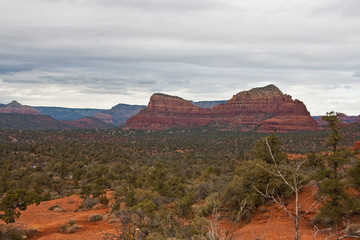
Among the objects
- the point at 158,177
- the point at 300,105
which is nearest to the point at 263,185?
the point at 158,177

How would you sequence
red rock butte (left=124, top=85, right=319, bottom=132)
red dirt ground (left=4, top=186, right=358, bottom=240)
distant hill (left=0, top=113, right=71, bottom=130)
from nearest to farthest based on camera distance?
red dirt ground (left=4, top=186, right=358, bottom=240), red rock butte (left=124, top=85, right=319, bottom=132), distant hill (left=0, top=113, right=71, bottom=130)

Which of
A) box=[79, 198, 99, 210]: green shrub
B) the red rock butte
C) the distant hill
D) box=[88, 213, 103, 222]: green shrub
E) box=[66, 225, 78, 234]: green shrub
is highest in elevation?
the red rock butte

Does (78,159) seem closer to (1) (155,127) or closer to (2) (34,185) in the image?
(2) (34,185)

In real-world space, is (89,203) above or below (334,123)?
below

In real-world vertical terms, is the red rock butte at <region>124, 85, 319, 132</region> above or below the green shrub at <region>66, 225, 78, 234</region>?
above

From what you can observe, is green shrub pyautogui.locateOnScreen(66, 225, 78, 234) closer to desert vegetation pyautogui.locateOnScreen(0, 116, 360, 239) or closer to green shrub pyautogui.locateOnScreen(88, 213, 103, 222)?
desert vegetation pyautogui.locateOnScreen(0, 116, 360, 239)

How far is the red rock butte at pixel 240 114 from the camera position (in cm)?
11591

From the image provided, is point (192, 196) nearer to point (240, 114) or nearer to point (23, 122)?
point (240, 114)

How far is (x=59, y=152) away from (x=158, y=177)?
3576cm

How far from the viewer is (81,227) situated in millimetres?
17141

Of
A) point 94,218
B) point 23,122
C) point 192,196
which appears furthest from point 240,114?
point 23,122

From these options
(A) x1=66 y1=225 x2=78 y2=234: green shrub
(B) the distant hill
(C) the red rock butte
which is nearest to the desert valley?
(A) x1=66 y1=225 x2=78 y2=234: green shrub

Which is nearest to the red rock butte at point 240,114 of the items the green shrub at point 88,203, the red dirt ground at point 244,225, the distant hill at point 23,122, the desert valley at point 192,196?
the desert valley at point 192,196

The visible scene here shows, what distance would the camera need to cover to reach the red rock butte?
116 m
